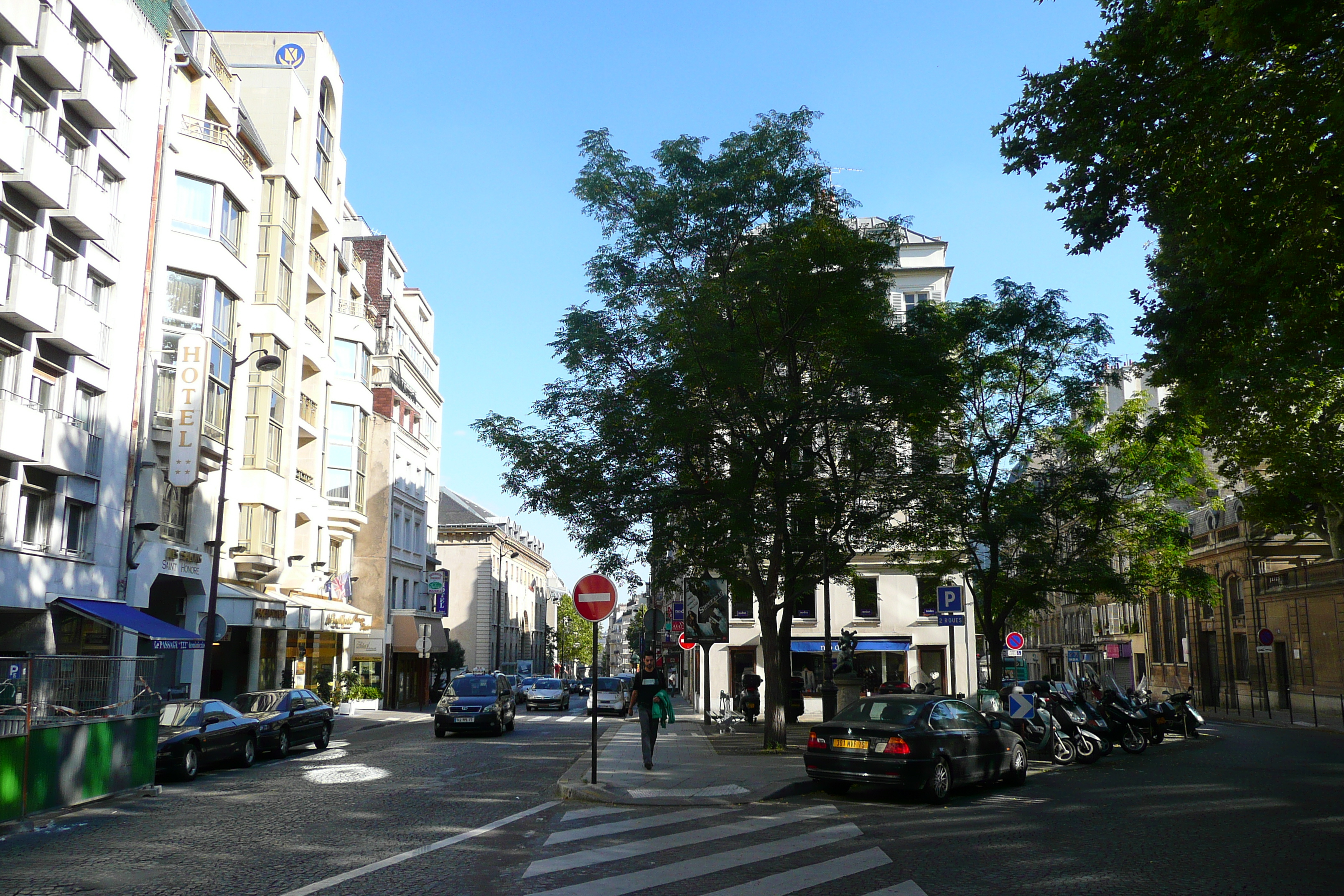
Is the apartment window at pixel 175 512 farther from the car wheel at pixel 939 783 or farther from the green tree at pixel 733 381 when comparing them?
the car wheel at pixel 939 783

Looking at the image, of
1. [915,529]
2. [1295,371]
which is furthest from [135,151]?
[1295,371]

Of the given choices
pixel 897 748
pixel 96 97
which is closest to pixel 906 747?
pixel 897 748

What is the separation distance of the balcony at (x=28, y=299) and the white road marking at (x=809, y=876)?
20.5m

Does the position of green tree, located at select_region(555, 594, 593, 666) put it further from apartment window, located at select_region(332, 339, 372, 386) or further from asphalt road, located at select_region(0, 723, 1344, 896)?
asphalt road, located at select_region(0, 723, 1344, 896)

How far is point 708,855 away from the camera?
9.55m

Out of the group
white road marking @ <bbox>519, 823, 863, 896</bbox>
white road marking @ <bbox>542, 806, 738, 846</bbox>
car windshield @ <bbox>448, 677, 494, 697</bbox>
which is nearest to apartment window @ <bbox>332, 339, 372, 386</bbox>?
car windshield @ <bbox>448, 677, 494, 697</bbox>

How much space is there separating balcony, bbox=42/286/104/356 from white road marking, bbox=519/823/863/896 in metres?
19.9

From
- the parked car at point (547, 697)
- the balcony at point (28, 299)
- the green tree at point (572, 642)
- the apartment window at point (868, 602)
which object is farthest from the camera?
the green tree at point (572, 642)

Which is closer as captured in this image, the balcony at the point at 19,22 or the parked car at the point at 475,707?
the balcony at the point at 19,22

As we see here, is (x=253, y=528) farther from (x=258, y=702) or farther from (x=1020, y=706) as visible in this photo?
(x=1020, y=706)

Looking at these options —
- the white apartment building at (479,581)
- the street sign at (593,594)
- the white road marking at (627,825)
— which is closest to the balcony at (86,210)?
the street sign at (593,594)

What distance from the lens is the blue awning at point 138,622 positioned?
2388cm

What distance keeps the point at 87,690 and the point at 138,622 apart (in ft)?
43.5

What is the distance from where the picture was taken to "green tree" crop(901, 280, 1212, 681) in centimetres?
2795
